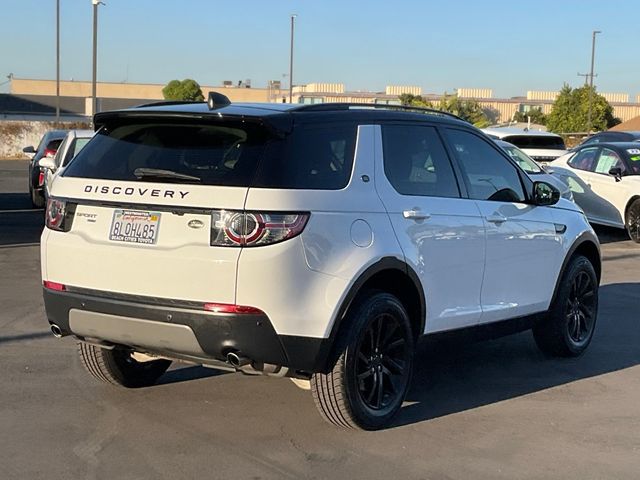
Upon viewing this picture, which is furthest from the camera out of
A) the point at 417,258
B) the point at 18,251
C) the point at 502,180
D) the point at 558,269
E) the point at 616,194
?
the point at 616,194

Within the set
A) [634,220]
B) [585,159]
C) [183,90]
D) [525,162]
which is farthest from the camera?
[183,90]

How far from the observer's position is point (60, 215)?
487cm

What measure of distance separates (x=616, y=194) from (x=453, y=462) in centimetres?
1101

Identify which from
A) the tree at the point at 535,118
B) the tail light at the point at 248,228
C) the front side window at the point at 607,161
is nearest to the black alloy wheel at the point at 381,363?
the tail light at the point at 248,228

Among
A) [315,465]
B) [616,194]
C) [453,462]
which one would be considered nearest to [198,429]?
[315,465]

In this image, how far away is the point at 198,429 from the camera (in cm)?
498

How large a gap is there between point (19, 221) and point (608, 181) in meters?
10.6

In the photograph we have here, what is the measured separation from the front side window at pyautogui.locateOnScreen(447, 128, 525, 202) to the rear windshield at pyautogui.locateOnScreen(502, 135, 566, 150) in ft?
38.8

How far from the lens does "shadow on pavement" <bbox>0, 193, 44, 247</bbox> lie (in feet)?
43.7

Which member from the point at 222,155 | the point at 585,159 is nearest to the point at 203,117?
the point at 222,155

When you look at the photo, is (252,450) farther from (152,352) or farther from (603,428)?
(603,428)

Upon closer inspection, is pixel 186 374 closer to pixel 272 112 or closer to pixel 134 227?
pixel 134 227

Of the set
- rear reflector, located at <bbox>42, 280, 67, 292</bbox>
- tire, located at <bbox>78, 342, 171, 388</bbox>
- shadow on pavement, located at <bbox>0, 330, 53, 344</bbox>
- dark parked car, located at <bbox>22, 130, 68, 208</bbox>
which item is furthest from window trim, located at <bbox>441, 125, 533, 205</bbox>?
dark parked car, located at <bbox>22, 130, 68, 208</bbox>

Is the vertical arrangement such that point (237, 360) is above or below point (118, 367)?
above
